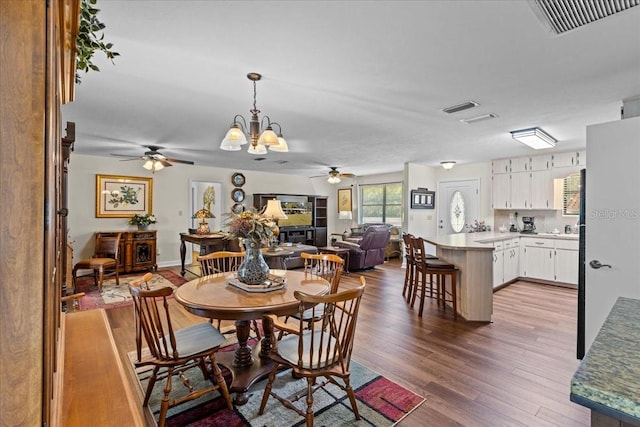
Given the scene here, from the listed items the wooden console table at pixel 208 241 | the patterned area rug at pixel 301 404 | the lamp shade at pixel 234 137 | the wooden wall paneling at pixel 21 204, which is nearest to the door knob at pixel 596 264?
the patterned area rug at pixel 301 404

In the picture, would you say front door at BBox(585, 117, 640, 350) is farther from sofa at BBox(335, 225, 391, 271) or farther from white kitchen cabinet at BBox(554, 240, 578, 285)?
sofa at BBox(335, 225, 391, 271)

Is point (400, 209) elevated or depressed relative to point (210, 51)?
depressed

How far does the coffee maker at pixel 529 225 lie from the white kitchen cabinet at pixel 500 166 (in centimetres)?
99

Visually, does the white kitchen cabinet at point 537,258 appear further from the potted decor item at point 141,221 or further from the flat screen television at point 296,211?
the potted decor item at point 141,221

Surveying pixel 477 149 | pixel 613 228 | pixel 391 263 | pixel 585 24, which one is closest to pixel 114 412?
pixel 585 24

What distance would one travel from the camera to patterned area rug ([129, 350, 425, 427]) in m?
1.92

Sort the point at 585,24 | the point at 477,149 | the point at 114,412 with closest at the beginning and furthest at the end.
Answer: the point at 114,412 → the point at 585,24 → the point at 477,149

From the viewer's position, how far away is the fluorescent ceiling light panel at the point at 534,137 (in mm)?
4004

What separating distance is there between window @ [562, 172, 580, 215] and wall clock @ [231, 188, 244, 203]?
22.5 ft

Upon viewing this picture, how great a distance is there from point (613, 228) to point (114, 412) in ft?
11.0

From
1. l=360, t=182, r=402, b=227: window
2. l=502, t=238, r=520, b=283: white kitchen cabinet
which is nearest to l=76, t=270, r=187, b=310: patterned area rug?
l=502, t=238, r=520, b=283: white kitchen cabinet

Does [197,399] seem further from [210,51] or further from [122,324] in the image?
[210,51]

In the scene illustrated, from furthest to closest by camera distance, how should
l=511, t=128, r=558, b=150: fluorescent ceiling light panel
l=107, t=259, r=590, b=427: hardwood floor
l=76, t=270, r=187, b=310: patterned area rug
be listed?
l=76, t=270, r=187, b=310: patterned area rug
l=511, t=128, r=558, b=150: fluorescent ceiling light panel
l=107, t=259, r=590, b=427: hardwood floor

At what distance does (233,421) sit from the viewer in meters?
1.92
